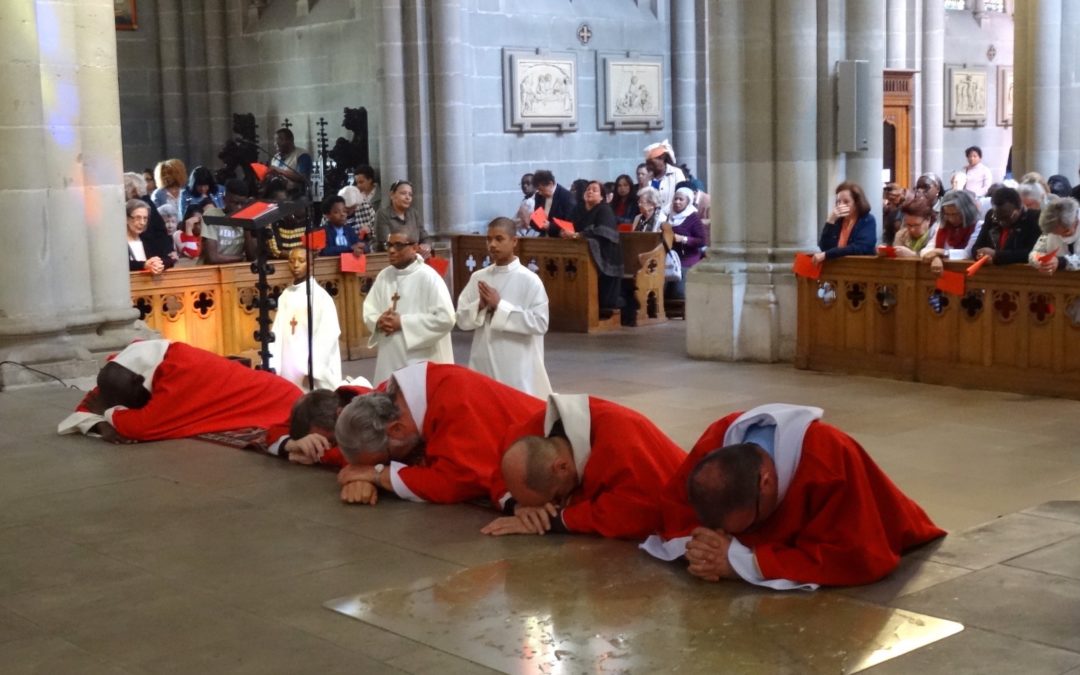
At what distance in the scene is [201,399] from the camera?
8.06 metres

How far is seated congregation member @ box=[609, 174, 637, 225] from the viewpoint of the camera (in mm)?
16000

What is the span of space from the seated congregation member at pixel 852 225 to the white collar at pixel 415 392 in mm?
5556

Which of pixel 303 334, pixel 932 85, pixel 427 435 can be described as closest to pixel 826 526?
pixel 427 435

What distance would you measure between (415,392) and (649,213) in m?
9.27

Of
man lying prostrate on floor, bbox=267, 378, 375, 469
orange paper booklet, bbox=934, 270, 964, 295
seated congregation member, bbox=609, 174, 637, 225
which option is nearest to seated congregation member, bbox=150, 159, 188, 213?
seated congregation member, bbox=609, 174, 637, 225

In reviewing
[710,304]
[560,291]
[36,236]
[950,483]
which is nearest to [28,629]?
[950,483]

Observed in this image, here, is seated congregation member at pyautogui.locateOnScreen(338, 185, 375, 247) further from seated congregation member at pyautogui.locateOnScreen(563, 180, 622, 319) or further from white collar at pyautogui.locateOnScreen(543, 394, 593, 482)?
white collar at pyautogui.locateOnScreen(543, 394, 593, 482)

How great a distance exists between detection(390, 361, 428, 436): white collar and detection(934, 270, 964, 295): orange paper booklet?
16.9ft

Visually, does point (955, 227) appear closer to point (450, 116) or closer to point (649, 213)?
point (649, 213)

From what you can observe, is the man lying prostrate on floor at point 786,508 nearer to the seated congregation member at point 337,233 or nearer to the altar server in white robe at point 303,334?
the altar server in white robe at point 303,334

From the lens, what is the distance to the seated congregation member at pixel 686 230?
15.0 meters

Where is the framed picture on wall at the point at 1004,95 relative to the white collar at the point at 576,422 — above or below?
above

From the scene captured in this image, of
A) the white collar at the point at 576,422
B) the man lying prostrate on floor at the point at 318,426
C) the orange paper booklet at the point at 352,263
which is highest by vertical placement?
the orange paper booklet at the point at 352,263

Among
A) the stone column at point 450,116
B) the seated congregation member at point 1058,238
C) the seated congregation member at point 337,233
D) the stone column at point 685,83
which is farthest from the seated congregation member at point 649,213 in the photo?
the seated congregation member at point 1058,238
